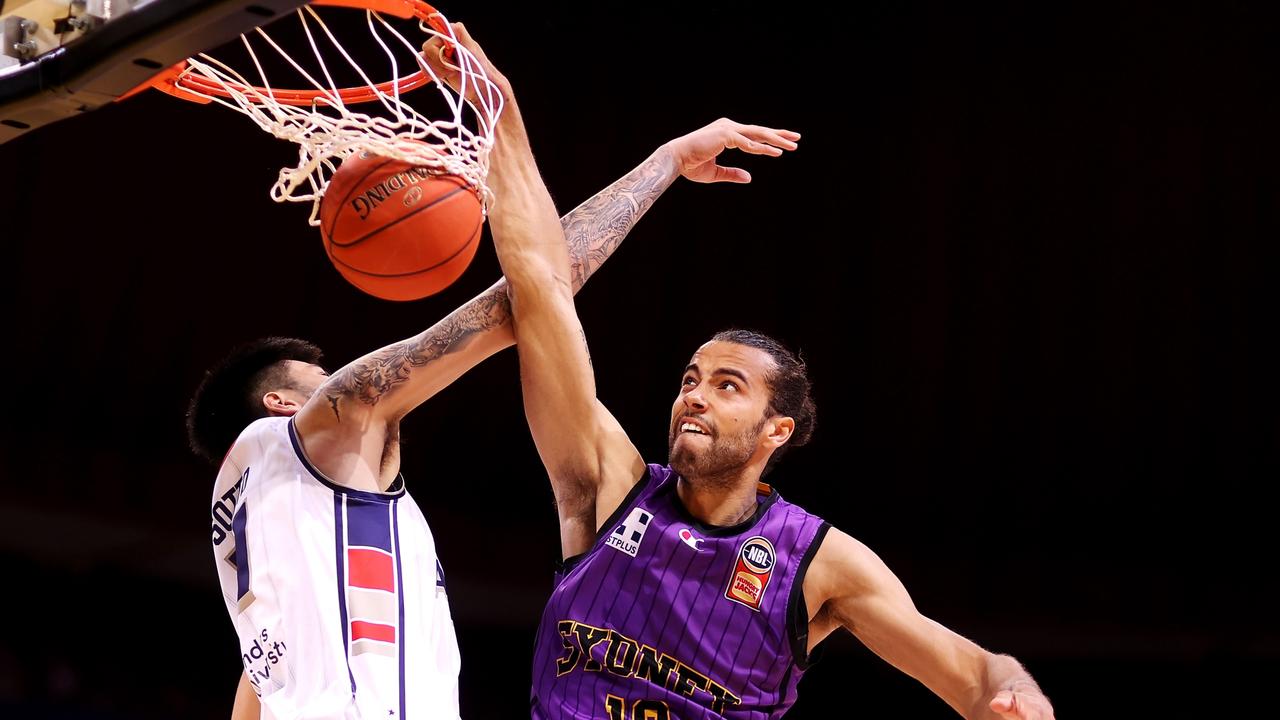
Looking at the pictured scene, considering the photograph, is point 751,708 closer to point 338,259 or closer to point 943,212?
point 338,259

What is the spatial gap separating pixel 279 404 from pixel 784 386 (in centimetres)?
120

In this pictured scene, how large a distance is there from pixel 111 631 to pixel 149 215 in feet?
6.21

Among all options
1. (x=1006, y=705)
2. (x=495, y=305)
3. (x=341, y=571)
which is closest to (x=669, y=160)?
(x=495, y=305)

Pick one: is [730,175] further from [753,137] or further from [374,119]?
[374,119]

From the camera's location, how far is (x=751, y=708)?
8.78ft

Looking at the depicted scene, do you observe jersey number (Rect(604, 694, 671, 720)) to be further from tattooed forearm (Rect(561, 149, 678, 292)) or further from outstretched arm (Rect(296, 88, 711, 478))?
tattooed forearm (Rect(561, 149, 678, 292))

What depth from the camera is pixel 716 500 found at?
2.88 metres

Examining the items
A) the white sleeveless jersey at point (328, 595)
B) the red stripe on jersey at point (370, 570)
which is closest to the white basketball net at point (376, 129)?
the white sleeveless jersey at point (328, 595)

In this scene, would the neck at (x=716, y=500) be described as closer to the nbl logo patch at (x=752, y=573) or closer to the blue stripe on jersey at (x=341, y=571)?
the nbl logo patch at (x=752, y=573)

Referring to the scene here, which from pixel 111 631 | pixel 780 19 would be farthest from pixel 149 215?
pixel 780 19

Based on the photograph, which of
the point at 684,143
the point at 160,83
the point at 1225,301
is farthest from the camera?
the point at 1225,301

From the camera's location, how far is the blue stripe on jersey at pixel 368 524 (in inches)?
91.6

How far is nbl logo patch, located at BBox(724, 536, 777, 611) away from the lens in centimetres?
273

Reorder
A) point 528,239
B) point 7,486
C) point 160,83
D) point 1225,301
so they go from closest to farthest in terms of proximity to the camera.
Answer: point 160,83, point 528,239, point 7,486, point 1225,301
